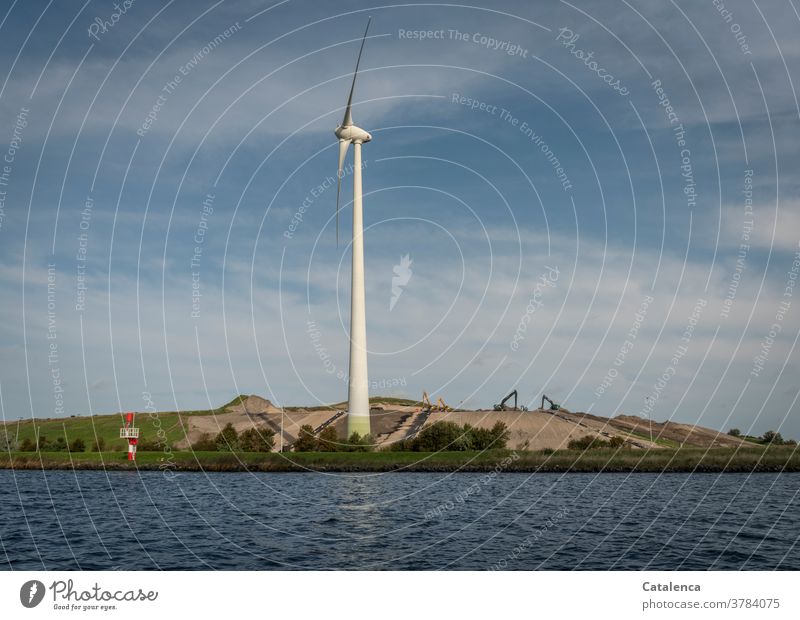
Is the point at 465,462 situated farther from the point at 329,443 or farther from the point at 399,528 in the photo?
the point at 399,528

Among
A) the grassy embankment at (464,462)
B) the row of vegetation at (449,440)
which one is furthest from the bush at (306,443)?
the row of vegetation at (449,440)

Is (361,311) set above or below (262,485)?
above

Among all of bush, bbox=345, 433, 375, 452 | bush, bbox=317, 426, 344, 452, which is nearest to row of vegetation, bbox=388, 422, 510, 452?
bush, bbox=317, 426, 344, 452

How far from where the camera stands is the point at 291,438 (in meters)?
184

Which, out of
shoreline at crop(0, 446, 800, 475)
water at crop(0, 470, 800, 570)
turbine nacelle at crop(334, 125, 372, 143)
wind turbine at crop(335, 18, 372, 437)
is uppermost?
turbine nacelle at crop(334, 125, 372, 143)

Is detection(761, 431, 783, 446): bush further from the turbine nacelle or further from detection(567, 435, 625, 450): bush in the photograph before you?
the turbine nacelle

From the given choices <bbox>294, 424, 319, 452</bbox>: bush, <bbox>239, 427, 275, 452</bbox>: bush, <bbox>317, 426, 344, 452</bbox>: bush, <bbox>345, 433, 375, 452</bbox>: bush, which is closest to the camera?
<bbox>345, 433, 375, 452</bbox>: bush

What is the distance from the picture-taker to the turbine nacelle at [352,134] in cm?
12393

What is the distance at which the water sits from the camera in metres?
40.3

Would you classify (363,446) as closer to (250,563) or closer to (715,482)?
(715,482)
